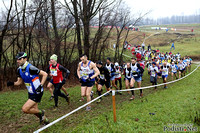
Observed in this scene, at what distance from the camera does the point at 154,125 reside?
4879 mm

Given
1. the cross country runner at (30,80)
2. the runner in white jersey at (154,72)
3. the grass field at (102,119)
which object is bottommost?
the grass field at (102,119)

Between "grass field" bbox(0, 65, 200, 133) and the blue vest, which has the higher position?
the blue vest

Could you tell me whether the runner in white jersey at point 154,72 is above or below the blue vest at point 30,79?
below

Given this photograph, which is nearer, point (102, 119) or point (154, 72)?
point (102, 119)

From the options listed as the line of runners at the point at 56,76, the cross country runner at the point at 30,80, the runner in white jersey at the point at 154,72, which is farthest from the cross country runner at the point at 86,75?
the runner in white jersey at the point at 154,72

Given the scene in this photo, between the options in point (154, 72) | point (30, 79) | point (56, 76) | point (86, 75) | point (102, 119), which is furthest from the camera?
point (154, 72)

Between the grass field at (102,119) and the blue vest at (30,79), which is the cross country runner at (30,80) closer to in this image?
the blue vest at (30,79)

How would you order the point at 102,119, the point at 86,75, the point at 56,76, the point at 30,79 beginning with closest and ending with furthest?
the point at 30,79 → the point at 102,119 → the point at 86,75 → the point at 56,76

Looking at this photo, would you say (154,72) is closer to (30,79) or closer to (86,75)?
(86,75)

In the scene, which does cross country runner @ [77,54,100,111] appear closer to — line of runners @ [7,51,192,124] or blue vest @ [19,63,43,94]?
line of runners @ [7,51,192,124]

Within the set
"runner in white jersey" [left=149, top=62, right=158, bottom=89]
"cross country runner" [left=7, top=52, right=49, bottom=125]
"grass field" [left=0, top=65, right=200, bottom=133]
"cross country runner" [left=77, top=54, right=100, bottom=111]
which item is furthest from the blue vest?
"runner in white jersey" [left=149, top=62, right=158, bottom=89]

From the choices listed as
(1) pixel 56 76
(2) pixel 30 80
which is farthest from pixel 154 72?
(2) pixel 30 80

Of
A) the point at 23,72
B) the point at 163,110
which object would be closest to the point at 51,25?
the point at 23,72

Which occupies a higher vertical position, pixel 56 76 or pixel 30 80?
pixel 30 80
